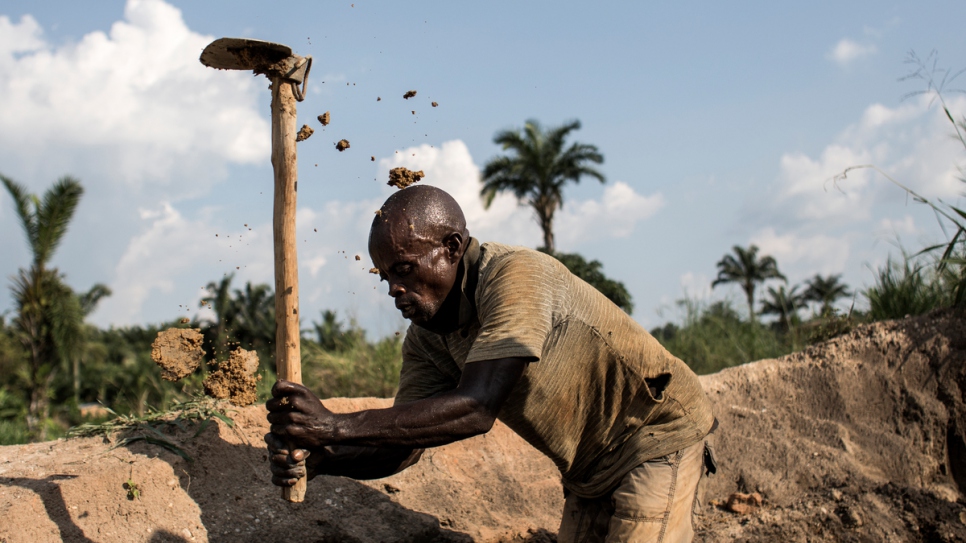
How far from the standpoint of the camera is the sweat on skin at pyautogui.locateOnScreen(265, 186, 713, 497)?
2.20m

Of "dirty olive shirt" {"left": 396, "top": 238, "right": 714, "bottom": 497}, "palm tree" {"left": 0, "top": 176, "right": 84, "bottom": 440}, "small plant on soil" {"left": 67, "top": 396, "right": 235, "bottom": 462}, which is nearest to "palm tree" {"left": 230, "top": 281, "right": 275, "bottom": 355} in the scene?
"palm tree" {"left": 0, "top": 176, "right": 84, "bottom": 440}

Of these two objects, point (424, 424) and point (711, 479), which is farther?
point (711, 479)

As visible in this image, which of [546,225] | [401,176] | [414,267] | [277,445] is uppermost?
[546,225]

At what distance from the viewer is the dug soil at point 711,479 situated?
3605mm

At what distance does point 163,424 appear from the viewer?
4148mm

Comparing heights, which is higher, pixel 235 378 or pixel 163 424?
pixel 235 378

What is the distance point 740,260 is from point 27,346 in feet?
84.2

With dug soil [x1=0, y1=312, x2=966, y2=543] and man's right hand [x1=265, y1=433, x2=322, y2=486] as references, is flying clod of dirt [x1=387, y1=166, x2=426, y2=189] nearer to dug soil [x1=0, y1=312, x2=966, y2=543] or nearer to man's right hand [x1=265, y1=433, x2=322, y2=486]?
man's right hand [x1=265, y1=433, x2=322, y2=486]

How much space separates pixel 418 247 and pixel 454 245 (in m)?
0.15

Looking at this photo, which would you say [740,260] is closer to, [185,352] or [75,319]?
[75,319]

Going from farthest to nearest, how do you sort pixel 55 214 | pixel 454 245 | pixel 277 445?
pixel 55 214, pixel 454 245, pixel 277 445

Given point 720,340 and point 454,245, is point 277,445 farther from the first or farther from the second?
point 720,340

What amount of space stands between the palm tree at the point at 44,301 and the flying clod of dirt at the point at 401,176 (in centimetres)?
1329

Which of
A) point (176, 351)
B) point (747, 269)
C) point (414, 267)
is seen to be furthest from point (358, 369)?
point (747, 269)
